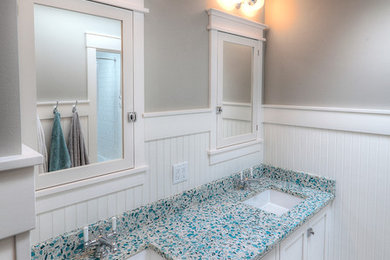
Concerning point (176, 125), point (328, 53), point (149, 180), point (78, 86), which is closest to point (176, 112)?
point (176, 125)

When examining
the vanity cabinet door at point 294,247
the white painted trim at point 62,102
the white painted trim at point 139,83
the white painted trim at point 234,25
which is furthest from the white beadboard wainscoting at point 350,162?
the white painted trim at point 62,102

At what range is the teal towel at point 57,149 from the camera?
3.64 ft

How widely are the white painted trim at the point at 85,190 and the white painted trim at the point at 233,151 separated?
522 millimetres

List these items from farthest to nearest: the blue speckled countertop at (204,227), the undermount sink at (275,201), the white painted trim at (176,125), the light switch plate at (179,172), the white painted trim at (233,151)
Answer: the undermount sink at (275,201) → the white painted trim at (233,151) → the light switch plate at (179,172) → the white painted trim at (176,125) → the blue speckled countertop at (204,227)

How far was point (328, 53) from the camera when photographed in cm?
185

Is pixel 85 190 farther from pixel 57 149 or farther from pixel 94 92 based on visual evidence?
pixel 94 92

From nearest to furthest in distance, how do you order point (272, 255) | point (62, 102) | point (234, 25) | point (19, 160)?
point (19, 160)
point (62, 102)
point (272, 255)
point (234, 25)

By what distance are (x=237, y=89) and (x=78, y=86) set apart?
1.09 meters

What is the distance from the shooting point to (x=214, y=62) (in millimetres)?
1721

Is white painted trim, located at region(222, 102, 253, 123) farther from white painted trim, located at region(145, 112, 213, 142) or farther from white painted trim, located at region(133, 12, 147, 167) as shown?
white painted trim, located at region(133, 12, 147, 167)

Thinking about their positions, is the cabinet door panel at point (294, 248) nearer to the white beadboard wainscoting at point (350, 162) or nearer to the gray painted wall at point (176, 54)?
the white beadboard wainscoting at point (350, 162)

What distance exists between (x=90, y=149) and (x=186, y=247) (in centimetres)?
59

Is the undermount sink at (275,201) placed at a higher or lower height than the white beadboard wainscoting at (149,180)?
lower

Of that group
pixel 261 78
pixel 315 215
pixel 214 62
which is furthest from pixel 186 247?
pixel 261 78
